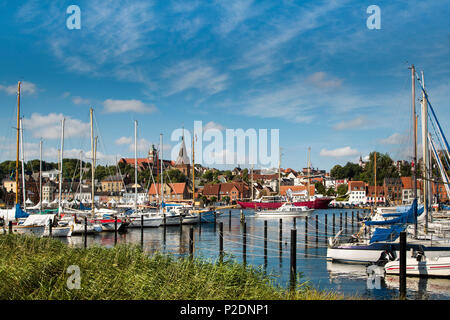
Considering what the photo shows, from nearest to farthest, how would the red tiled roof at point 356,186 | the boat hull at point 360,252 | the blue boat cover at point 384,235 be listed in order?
the boat hull at point 360,252 → the blue boat cover at point 384,235 → the red tiled roof at point 356,186

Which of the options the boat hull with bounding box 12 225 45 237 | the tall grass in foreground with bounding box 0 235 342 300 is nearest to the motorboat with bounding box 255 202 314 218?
the boat hull with bounding box 12 225 45 237

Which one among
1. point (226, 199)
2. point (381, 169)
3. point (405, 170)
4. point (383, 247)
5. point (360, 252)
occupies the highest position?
point (381, 169)

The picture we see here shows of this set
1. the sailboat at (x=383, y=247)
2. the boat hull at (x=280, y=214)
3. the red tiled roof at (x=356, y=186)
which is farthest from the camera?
the red tiled roof at (x=356, y=186)

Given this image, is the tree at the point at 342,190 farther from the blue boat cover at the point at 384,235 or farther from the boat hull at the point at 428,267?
the boat hull at the point at 428,267

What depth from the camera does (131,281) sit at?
1404 cm

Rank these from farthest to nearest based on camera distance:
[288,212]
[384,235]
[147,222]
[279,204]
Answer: [279,204] → [288,212] → [147,222] → [384,235]

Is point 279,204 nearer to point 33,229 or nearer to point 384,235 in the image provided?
point 33,229

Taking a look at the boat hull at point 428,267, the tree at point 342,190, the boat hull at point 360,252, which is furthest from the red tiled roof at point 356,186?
the boat hull at point 428,267

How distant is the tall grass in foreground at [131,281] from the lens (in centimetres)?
1280

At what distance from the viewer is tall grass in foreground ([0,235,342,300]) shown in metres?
12.8

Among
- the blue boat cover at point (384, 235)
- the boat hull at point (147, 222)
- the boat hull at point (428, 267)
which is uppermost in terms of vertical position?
the blue boat cover at point (384, 235)
